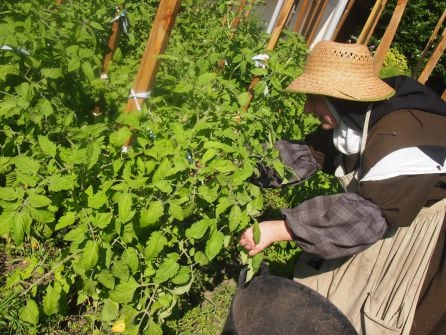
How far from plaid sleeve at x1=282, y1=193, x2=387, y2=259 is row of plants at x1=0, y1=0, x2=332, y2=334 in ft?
0.84

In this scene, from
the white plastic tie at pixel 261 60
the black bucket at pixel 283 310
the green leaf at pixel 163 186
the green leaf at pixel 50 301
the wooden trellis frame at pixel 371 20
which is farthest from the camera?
the wooden trellis frame at pixel 371 20

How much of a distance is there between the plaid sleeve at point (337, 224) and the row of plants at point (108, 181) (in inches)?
10.0

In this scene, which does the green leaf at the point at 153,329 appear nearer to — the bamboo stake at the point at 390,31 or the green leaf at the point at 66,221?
the green leaf at the point at 66,221

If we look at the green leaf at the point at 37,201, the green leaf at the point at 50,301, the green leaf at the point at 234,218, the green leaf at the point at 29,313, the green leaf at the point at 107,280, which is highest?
the green leaf at the point at 234,218

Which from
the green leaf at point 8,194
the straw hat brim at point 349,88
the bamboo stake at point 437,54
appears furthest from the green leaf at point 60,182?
the bamboo stake at point 437,54

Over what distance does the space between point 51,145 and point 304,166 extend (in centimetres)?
140

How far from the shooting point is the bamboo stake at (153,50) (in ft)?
5.10

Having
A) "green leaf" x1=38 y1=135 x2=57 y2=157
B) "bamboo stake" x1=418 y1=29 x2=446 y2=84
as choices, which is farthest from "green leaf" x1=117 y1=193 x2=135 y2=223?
"bamboo stake" x1=418 y1=29 x2=446 y2=84

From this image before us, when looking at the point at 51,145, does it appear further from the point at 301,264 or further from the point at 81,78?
the point at 301,264

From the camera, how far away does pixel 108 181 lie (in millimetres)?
1460

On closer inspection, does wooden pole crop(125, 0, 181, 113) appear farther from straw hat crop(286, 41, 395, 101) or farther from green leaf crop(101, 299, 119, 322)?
green leaf crop(101, 299, 119, 322)

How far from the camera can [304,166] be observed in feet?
7.73

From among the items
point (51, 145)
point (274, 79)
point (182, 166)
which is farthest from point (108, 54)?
point (182, 166)

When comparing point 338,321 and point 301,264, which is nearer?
point 338,321
